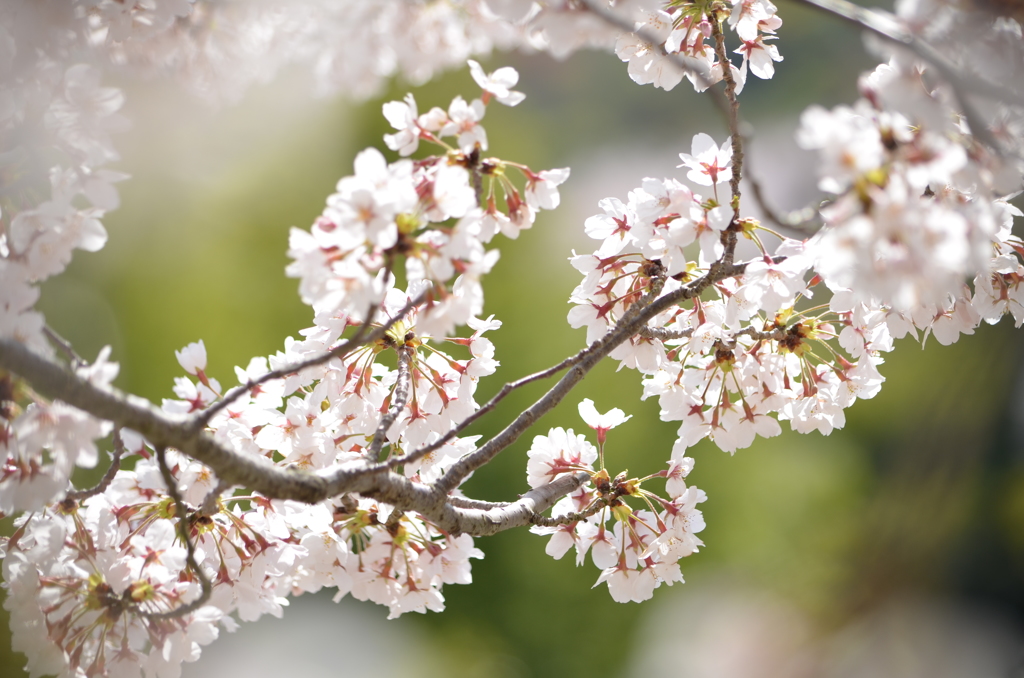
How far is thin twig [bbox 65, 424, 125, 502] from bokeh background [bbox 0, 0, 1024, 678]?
2215 millimetres

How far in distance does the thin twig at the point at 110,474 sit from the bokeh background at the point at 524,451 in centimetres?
222

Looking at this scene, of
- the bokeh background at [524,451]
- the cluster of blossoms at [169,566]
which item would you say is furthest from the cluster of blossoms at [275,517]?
the bokeh background at [524,451]

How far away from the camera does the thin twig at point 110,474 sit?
0.52m

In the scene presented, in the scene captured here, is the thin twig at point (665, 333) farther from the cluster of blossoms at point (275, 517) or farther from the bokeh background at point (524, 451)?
the bokeh background at point (524, 451)

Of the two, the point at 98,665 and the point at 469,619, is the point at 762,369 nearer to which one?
the point at 98,665

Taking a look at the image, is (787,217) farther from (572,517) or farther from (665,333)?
(572,517)

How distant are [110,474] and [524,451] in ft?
9.17

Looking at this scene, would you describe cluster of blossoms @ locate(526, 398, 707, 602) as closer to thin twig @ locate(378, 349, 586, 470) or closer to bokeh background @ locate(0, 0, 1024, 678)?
thin twig @ locate(378, 349, 586, 470)

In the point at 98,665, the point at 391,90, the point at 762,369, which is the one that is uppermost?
the point at 762,369

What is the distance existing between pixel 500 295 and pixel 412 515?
313 centimetres

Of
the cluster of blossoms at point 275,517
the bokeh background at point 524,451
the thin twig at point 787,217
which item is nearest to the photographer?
the thin twig at point 787,217

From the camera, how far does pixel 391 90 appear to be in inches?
170

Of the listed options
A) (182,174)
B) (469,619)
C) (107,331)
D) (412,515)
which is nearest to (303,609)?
(469,619)

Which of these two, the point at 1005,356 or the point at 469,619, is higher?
the point at 1005,356
